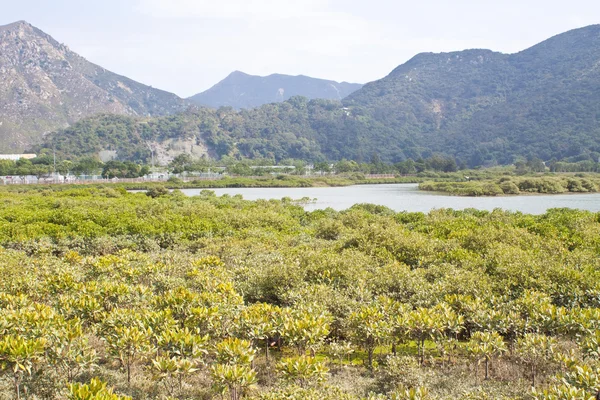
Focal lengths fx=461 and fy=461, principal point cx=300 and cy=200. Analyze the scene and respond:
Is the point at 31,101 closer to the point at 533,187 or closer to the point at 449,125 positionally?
the point at 449,125

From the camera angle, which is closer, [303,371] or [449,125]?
[303,371]

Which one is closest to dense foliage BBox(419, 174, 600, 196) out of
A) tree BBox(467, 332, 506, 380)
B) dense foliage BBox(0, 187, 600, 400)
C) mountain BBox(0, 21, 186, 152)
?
dense foliage BBox(0, 187, 600, 400)

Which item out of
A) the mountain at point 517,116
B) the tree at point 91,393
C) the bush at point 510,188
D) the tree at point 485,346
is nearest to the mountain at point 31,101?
the mountain at point 517,116

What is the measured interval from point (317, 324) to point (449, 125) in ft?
613

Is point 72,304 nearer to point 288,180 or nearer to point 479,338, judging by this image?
point 479,338

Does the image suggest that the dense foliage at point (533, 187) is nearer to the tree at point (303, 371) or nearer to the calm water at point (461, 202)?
the calm water at point (461, 202)

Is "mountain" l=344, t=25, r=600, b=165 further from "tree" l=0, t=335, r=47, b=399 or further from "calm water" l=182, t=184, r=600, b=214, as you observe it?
"tree" l=0, t=335, r=47, b=399

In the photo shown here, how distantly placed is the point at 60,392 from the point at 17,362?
867 millimetres

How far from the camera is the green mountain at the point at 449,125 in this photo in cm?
12962

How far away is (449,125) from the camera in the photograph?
595 feet

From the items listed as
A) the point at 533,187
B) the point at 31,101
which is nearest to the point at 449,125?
the point at 533,187

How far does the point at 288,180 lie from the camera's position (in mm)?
81938

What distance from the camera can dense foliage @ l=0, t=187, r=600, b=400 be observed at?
6.07 metres

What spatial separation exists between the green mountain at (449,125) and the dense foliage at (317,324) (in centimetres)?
11542
